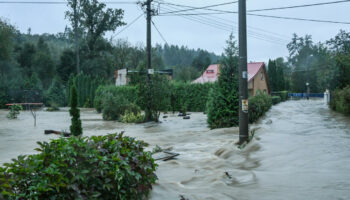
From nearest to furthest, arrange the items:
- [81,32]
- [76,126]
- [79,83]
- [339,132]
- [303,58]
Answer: [339,132] < [76,126] < [79,83] < [81,32] < [303,58]

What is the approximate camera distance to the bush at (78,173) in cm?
320

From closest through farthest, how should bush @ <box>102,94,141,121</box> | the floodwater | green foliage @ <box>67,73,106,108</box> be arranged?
the floodwater, bush @ <box>102,94,141,121</box>, green foliage @ <box>67,73,106,108</box>

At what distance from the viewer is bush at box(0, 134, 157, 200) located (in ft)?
10.5

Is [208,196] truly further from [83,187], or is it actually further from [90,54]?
[90,54]

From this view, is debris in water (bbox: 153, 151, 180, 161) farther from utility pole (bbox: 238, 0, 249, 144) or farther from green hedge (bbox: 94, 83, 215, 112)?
green hedge (bbox: 94, 83, 215, 112)

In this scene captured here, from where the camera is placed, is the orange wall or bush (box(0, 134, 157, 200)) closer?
bush (box(0, 134, 157, 200))

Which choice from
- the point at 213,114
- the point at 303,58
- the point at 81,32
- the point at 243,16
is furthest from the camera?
the point at 303,58

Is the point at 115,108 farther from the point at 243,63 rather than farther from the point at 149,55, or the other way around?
the point at 243,63

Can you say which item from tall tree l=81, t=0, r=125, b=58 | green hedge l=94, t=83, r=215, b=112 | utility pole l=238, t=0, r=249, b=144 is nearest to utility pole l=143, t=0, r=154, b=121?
green hedge l=94, t=83, r=215, b=112

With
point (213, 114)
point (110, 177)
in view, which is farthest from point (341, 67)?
point (110, 177)

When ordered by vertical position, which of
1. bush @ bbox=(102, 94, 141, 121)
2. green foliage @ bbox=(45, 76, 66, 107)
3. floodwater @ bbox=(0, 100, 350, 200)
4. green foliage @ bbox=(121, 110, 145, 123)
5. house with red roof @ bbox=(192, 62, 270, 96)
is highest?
house with red roof @ bbox=(192, 62, 270, 96)

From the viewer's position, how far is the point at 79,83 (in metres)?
40.6

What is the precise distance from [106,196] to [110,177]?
0.77 ft

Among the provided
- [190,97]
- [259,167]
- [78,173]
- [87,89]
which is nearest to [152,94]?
[190,97]
